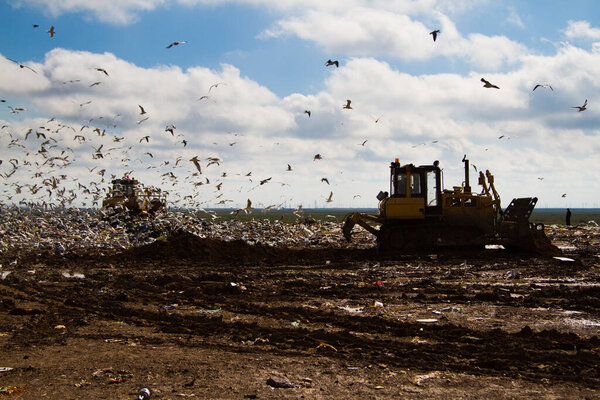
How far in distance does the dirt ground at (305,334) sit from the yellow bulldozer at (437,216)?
2982 mm

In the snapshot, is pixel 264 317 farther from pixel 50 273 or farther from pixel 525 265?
pixel 525 265

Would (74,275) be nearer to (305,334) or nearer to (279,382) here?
(305,334)

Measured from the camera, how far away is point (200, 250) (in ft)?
50.6

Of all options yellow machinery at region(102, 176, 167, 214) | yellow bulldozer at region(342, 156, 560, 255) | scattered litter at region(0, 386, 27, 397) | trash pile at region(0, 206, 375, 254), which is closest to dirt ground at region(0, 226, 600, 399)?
scattered litter at region(0, 386, 27, 397)

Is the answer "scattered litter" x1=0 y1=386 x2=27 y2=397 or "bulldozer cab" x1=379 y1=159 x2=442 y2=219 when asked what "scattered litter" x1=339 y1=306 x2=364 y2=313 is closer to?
"scattered litter" x1=0 y1=386 x2=27 y2=397

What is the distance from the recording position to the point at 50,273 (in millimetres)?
11633

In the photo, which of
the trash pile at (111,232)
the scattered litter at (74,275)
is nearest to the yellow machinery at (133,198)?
the trash pile at (111,232)

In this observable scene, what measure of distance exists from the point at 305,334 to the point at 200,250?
9.90m

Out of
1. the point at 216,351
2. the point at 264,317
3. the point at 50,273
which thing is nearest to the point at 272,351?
the point at 216,351

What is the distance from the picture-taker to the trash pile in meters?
17.7

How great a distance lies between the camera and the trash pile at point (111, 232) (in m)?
17.7

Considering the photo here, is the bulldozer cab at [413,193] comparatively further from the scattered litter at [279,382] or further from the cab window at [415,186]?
the scattered litter at [279,382]

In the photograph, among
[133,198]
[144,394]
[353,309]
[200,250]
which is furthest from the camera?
[133,198]

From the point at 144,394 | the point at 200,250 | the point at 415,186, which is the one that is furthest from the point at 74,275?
the point at 415,186
